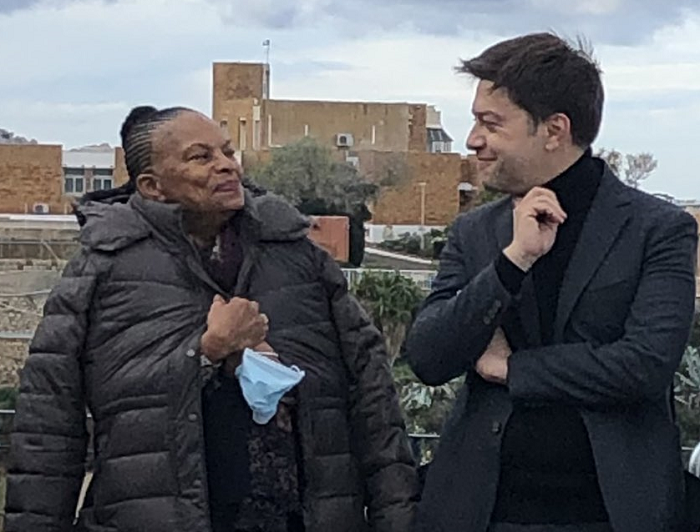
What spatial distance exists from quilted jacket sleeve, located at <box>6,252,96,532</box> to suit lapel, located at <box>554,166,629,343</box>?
989 millimetres

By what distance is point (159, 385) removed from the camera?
11.5 feet

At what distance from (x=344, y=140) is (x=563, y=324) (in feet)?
145

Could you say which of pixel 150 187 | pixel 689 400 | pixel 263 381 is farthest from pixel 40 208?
pixel 263 381

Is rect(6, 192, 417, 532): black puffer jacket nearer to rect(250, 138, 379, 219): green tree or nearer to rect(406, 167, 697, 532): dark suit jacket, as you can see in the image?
rect(406, 167, 697, 532): dark suit jacket

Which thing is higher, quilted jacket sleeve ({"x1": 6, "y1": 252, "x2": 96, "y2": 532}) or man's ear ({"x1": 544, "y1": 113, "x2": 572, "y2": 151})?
man's ear ({"x1": 544, "y1": 113, "x2": 572, "y2": 151})

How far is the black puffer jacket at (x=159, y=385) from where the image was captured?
349 cm

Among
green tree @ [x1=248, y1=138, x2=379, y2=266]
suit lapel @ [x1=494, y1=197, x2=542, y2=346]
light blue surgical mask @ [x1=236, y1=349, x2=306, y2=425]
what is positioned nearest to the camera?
suit lapel @ [x1=494, y1=197, x2=542, y2=346]

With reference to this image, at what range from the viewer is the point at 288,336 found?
11.8 ft

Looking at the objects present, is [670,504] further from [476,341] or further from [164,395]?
[164,395]

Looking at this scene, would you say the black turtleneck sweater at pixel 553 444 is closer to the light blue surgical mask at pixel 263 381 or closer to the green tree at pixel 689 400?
the light blue surgical mask at pixel 263 381

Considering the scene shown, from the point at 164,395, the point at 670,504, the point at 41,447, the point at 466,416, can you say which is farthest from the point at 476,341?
the point at 41,447

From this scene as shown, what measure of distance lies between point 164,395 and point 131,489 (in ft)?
0.67

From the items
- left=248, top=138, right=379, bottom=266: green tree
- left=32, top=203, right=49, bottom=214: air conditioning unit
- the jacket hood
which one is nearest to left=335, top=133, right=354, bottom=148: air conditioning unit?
left=248, top=138, right=379, bottom=266: green tree

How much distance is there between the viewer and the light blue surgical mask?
3.46 meters
